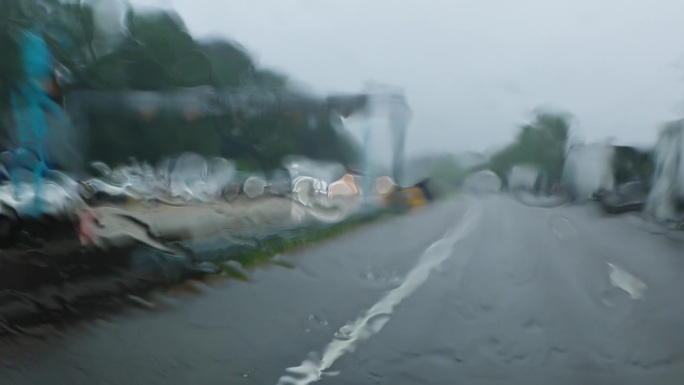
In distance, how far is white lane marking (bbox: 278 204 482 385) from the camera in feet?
18.2

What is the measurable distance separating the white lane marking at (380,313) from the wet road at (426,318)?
0.02 metres

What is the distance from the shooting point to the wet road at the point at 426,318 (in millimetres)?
5555

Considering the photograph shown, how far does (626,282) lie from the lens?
316 inches

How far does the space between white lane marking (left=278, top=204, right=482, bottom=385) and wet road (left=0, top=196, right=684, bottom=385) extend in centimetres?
2

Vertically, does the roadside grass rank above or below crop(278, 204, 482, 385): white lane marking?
above

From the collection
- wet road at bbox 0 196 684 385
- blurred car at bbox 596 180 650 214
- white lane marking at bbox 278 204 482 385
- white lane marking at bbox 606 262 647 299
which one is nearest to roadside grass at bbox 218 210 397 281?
wet road at bbox 0 196 684 385

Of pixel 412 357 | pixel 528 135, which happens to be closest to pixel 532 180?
pixel 528 135

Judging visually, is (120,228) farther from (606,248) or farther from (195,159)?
(606,248)

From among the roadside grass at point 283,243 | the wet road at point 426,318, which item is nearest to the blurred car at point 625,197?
the wet road at point 426,318

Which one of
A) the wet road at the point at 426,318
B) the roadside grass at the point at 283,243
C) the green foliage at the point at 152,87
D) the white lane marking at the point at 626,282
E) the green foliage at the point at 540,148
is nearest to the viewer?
the wet road at the point at 426,318

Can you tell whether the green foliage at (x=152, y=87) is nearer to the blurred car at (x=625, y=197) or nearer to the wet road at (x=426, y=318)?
the wet road at (x=426, y=318)

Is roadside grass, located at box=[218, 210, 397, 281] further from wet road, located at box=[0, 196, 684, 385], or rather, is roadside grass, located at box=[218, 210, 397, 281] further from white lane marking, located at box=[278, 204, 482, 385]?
white lane marking, located at box=[278, 204, 482, 385]

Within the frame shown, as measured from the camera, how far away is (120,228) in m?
6.76

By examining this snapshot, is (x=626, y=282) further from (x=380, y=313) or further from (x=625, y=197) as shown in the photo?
(x=380, y=313)
